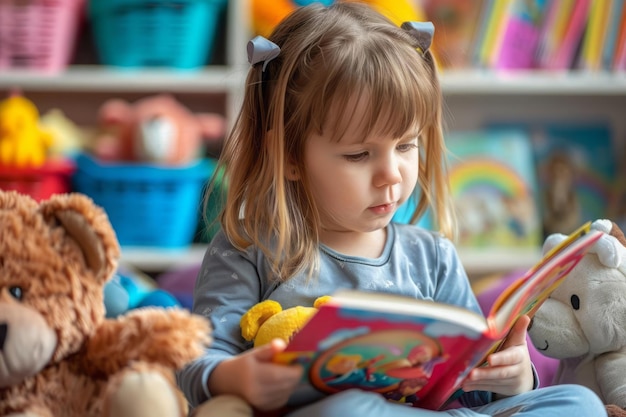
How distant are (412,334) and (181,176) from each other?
49.8 inches

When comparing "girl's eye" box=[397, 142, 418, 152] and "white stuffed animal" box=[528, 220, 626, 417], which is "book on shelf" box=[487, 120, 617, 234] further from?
"girl's eye" box=[397, 142, 418, 152]

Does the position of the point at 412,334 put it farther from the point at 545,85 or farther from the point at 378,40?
the point at 545,85

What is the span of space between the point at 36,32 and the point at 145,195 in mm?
448

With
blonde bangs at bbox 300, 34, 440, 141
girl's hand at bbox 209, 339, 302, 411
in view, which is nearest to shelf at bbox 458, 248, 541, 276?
blonde bangs at bbox 300, 34, 440, 141

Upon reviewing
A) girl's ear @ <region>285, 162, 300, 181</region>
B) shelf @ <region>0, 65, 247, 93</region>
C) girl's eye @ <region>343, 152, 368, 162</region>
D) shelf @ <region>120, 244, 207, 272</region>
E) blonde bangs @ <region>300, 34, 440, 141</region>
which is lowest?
shelf @ <region>120, 244, 207, 272</region>

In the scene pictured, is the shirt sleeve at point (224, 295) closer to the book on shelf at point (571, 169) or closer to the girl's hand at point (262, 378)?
the girl's hand at point (262, 378)

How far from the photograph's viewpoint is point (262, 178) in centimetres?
103

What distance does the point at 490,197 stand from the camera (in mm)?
2145

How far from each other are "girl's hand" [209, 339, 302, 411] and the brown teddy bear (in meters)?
0.02

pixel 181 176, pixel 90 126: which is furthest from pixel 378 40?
pixel 90 126

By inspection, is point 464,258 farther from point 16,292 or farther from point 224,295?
point 16,292

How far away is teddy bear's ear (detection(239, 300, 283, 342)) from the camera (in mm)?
943

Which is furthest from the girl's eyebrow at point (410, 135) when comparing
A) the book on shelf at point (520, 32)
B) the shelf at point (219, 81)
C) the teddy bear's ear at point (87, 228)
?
the book on shelf at point (520, 32)

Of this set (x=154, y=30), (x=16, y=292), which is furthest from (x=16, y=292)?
→ (x=154, y=30)
